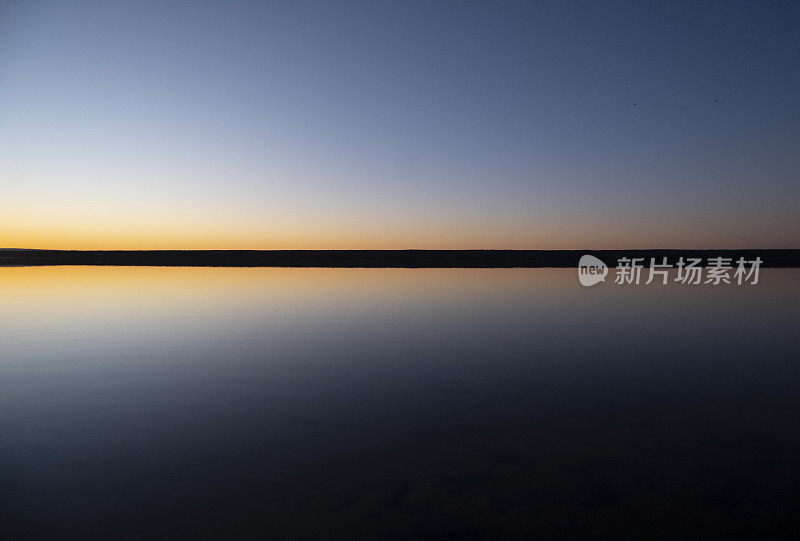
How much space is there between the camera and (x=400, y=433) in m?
7.36

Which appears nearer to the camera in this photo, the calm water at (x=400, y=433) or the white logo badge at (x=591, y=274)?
the calm water at (x=400, y=433)

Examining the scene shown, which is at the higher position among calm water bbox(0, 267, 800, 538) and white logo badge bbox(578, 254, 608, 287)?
white logo badge bbox(578, 254, 608, 287)

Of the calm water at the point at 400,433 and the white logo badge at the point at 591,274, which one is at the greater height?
the white logo badge at the point at 591,274

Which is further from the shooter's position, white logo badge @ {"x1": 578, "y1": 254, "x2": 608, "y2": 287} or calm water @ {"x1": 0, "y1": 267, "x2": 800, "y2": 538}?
white logo badge @ {"x1": 578, "y1": 254, "x2": 608, "y2": 287}

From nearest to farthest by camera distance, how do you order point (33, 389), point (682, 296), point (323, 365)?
point (33, 389) → point (323, 365) → point (682, 296)

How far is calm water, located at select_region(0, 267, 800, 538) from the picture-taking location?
5.02m

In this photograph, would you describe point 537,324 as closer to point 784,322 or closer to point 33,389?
point 784,322

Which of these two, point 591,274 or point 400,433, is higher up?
point 591,274

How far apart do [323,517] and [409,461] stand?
1.65 meters

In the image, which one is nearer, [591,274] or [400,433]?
[400,433]

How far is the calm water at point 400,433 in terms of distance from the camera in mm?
5023

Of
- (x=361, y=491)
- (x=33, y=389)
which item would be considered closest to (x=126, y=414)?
(x=33, y=389)

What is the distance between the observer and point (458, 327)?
1789cm

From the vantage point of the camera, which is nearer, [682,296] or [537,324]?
[537,324]
